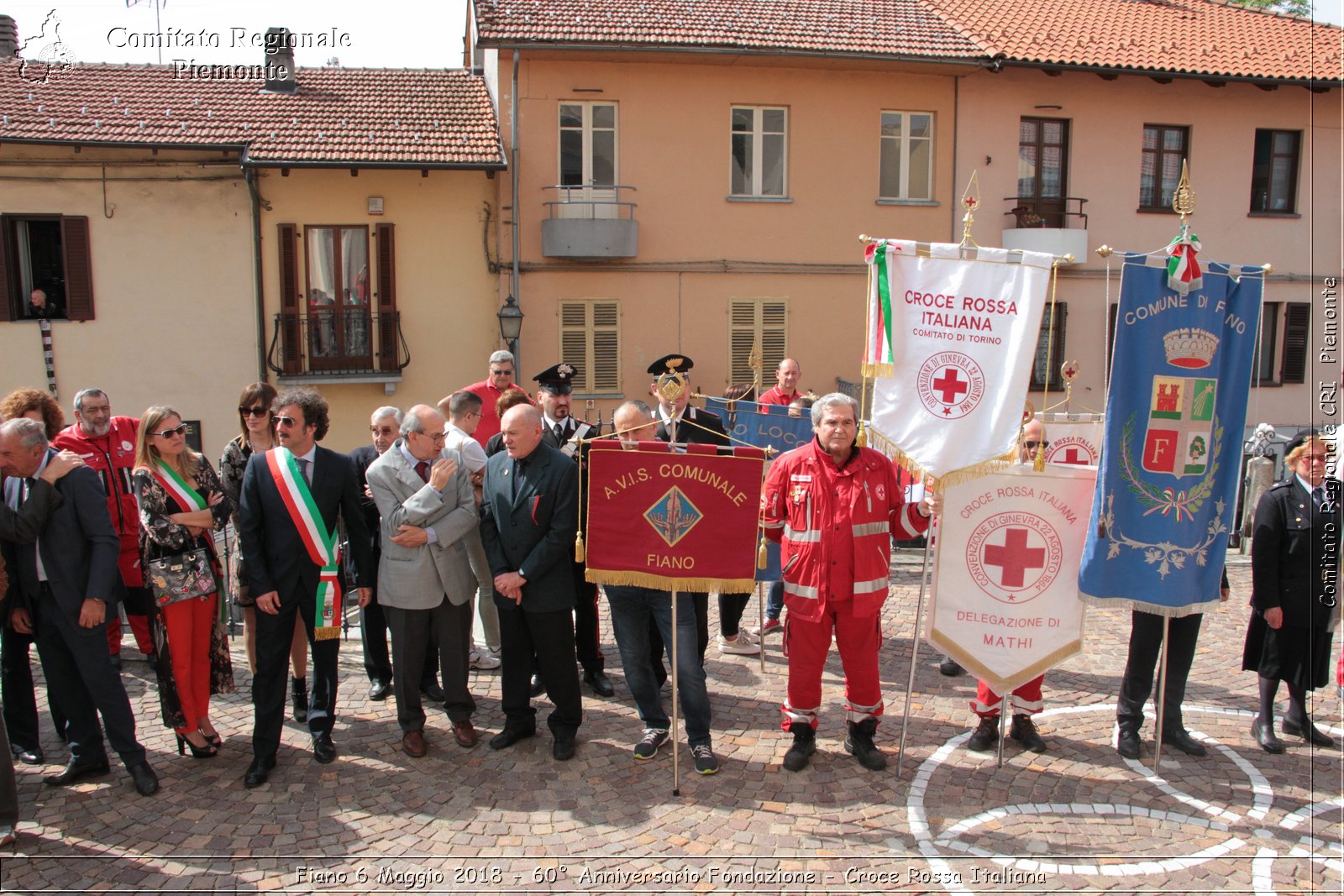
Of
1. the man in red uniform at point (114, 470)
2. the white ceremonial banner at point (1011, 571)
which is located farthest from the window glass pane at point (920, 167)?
the man in red uniform at point (114, 470)

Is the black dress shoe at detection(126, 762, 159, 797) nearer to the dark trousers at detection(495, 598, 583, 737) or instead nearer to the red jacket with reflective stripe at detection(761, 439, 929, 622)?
the dark trousers at detection(495, 598, 583, 737)

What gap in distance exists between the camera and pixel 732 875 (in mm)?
4332

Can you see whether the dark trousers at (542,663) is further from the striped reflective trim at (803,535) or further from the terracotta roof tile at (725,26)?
the terracotta roof tile at (725,26)

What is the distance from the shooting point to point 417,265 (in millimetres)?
15812

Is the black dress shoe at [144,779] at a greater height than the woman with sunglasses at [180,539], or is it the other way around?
the woman with sunglasses at [180,539]

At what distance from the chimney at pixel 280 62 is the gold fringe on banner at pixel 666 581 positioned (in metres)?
14.8

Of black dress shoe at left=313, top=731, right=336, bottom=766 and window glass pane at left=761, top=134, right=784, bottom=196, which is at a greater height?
window glass pane at left=761, top=134, right=784, bottom=196

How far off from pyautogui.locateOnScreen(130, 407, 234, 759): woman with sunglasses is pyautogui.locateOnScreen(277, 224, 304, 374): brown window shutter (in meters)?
10.7

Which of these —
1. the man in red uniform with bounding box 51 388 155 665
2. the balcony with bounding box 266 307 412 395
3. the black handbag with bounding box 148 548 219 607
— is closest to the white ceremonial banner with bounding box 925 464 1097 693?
the black handbag with bounding box 148 548 219 607

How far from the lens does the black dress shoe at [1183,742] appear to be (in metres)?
5.55

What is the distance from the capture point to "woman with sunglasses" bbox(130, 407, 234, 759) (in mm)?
5223

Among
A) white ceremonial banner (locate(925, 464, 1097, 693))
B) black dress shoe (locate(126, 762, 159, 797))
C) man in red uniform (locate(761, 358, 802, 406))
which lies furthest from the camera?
man in red uniform (locate(761, 358, 802, 406))

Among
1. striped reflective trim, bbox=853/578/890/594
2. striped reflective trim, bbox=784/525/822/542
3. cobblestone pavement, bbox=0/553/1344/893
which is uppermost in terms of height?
striped reflective trim, bbox=784/525/822/542

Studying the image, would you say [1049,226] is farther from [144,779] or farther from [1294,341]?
[144,779]
